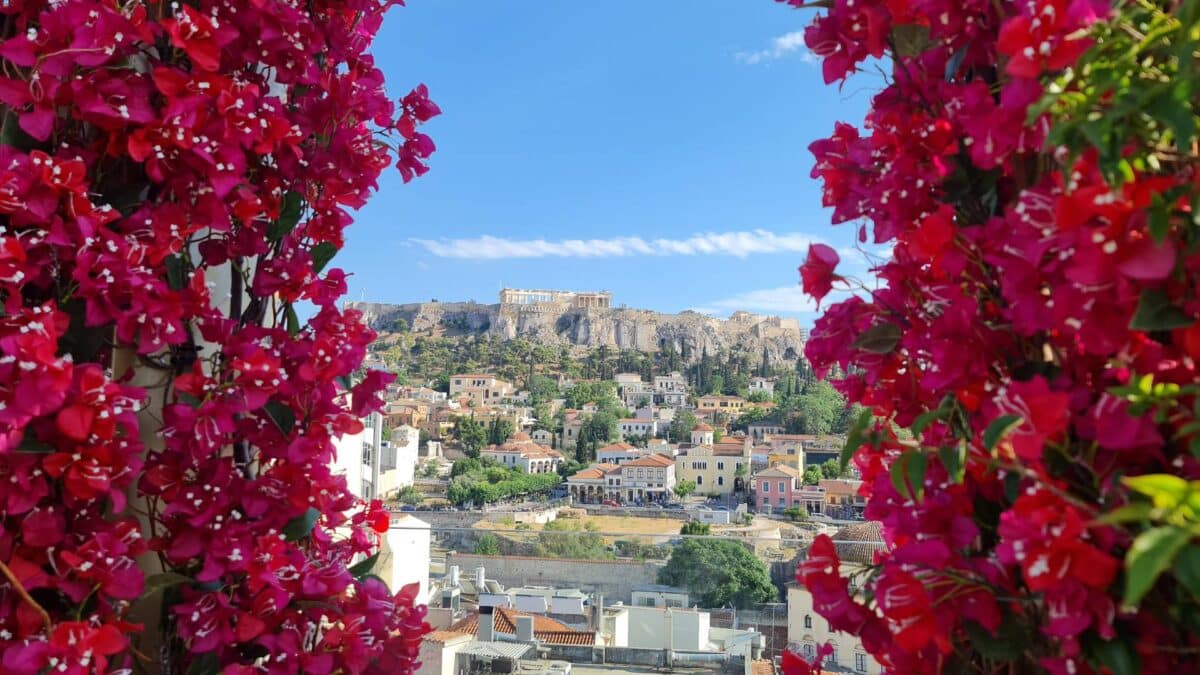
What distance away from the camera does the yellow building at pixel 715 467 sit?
2375 centimetres

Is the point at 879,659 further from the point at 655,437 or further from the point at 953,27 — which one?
the point at 655,437

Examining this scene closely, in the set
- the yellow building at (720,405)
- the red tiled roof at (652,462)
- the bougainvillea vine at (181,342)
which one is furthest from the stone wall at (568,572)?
the yellow building at (720,405)

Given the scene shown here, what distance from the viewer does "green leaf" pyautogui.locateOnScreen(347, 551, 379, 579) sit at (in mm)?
902

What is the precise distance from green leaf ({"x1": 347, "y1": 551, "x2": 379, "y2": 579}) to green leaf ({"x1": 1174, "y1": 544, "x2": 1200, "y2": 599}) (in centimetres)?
76

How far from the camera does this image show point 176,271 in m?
0.77

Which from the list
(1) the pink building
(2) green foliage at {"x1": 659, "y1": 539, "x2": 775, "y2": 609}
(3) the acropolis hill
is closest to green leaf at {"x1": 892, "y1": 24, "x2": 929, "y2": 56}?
(2) green foliage at {"x1": 659, "y1": 539, "x2": 775, "y2": 609}

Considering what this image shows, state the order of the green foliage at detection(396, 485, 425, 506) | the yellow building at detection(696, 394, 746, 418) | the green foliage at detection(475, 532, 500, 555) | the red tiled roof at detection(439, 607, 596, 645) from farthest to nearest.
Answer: the yellow building at detection(696, 394, 746, 418), the green foliage at detection(396, 485, 425, 506), the green foliage at detection(475, 532, 500, 555), the red tiled roof at detection(439, 607, 596, 645)

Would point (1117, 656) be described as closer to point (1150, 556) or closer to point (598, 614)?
point (1150, 556)

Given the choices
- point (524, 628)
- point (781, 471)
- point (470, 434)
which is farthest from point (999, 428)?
point (470, 434)

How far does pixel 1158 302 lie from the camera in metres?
0.37

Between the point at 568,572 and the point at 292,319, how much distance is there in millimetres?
2440

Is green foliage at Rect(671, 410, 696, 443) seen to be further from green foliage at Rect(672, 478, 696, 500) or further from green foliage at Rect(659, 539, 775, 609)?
green foliage at Rect(659, 539, 775, 609)

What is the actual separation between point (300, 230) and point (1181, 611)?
78cm

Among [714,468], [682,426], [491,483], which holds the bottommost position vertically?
[491,483]
